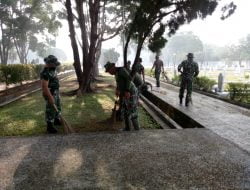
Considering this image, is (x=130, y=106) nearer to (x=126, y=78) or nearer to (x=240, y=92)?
(x=126, y=78)

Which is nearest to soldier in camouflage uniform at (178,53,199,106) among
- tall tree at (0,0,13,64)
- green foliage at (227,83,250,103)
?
green foliage at (227,83,250,103)

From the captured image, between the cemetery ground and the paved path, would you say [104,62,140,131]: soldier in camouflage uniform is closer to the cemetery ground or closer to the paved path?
the cemetery ground

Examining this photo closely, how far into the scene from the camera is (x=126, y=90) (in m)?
6.27

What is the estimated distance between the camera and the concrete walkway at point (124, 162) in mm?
3604

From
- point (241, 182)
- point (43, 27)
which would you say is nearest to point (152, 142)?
point (241, 182)

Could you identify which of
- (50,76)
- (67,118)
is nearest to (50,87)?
(50,76)

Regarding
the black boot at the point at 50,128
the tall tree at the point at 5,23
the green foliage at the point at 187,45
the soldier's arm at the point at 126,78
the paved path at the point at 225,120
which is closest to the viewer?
the paved path at the point at 225,120

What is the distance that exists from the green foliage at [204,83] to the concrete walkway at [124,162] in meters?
10.6

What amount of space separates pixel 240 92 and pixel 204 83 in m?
4.71

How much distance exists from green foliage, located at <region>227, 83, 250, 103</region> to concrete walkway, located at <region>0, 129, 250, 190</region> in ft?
21.0

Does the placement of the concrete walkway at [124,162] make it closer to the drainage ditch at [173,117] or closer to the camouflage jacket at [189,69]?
the drainage ditch at [173,117]

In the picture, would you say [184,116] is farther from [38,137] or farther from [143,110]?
[38,137]

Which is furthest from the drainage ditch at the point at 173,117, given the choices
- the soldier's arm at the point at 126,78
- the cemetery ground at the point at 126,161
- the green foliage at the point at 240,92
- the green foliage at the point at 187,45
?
the green foliage at the point at 187,45

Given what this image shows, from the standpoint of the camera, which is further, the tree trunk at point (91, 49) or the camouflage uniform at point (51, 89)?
the tree trunk at point (91, 49)
